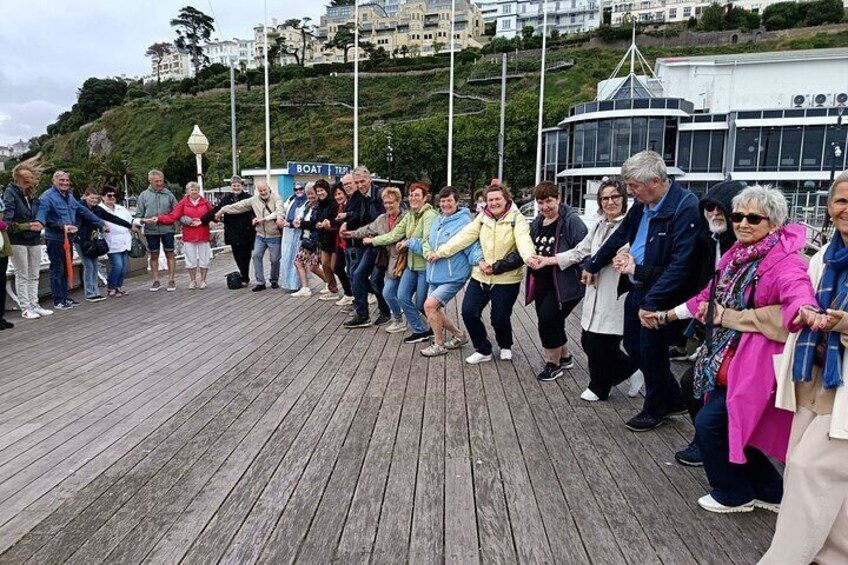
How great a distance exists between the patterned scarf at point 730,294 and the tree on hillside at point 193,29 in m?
110

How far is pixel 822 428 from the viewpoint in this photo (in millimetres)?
1955

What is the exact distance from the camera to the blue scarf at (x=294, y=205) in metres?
8.41

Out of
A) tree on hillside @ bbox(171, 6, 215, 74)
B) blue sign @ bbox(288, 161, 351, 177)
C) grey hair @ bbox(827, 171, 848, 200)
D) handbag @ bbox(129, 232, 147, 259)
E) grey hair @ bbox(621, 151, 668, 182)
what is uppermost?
tree on hillside @ bbox(171, 6, 215, 74)

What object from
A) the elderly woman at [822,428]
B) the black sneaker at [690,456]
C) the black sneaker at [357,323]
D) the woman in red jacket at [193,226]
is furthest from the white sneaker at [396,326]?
the elderly woman at [822,428]

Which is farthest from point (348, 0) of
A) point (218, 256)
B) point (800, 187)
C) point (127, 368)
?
point (127, 368)

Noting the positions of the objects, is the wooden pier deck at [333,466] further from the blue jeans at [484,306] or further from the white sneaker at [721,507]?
the blue jeans at [484,306]

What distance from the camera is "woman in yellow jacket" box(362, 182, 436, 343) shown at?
5531 mm

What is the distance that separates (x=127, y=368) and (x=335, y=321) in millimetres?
2448

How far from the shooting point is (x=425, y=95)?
77.8m

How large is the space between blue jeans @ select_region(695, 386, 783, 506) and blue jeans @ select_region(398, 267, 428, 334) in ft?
11.1

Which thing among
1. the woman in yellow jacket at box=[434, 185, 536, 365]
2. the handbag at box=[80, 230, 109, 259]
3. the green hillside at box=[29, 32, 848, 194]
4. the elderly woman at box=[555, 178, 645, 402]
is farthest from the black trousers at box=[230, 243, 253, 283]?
the green hillside at box=[29, 32, 848, 194]

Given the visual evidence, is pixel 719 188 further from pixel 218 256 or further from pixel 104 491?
pixel 218 256

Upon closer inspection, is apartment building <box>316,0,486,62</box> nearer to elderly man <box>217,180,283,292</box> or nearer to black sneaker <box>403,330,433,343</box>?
elderly man <box>217,180,283,292</box>

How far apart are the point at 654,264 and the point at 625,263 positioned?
7.2 inches
